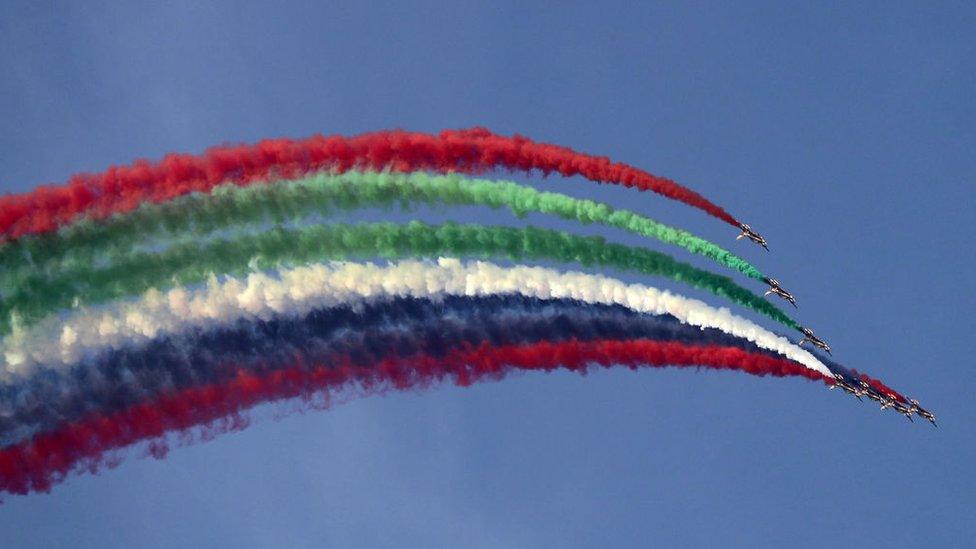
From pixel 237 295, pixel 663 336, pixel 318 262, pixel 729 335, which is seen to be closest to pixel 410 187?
pixel 318 262

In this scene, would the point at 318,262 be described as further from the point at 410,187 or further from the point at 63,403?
the point at 63,403

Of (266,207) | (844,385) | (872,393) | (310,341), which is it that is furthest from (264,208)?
(872,393)

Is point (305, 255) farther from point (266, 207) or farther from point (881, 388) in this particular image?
point (881, 388)

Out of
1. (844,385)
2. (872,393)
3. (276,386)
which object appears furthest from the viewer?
(872,393)

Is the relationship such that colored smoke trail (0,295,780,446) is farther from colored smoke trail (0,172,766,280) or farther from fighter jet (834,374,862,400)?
fighter jet (834,374,862,400)

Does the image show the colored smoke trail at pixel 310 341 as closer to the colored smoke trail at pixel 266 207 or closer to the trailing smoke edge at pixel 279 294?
the trailing smoke edge at pixel 279 294
